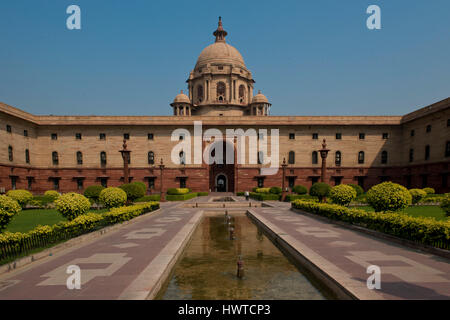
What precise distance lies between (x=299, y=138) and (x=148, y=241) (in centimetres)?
3193

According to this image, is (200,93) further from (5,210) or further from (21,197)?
(5,210)

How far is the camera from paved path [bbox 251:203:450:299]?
5.24 m

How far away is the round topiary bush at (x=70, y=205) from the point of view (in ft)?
34.4

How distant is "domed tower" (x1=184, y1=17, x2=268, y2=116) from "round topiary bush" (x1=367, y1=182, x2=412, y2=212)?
39331mm

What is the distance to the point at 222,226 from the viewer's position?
48.1ft

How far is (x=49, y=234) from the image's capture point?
885 centimetres

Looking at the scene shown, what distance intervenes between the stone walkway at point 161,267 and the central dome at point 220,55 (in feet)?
155

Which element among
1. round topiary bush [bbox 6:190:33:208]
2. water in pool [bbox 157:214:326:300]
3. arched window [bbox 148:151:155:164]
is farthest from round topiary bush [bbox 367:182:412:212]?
arched window [bbox 148:151:155:164]

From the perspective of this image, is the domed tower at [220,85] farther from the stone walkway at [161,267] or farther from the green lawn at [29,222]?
the stone walkway at [161,267]

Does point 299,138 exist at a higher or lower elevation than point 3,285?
higher

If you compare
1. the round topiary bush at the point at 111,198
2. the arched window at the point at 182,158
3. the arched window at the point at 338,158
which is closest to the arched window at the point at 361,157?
the arched window at the point at 338,158
